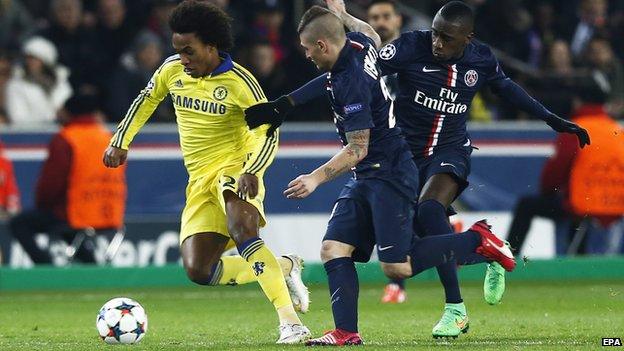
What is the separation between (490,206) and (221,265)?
661cm

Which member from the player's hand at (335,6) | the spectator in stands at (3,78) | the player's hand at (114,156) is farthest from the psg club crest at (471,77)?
the spectator in stands at (3,78)

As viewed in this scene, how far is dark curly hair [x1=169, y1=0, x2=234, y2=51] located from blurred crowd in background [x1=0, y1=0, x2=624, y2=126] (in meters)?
5.92

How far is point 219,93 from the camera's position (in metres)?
9.56

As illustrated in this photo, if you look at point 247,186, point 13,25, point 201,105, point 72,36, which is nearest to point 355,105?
point 247,186

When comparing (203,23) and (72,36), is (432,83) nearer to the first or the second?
(203,23)

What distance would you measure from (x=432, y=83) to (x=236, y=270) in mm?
1848

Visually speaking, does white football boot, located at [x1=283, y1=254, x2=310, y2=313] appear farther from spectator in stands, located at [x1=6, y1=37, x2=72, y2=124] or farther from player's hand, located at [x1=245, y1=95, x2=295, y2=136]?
spectator in stands, located at [x1=6, y1=37, x2=72, y2=124]

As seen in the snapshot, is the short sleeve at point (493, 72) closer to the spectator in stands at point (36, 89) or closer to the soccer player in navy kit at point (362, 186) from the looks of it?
the soccer player in navy kit at point (362, 186)

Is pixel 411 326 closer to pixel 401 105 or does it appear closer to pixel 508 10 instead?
pixel 401 105

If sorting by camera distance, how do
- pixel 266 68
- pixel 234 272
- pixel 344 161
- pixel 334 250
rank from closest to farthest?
pixel 344 161
pixel 334 250
pixel 234 272
pixel 266 68

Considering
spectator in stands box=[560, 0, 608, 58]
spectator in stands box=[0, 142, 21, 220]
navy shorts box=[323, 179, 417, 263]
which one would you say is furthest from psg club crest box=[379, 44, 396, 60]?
spectator in stands box=[560, 0, 608, 58]

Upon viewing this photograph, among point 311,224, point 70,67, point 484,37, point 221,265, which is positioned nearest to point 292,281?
point 221,265

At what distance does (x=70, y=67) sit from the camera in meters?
16.8

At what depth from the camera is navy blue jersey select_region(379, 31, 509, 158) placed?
33.0 feet
